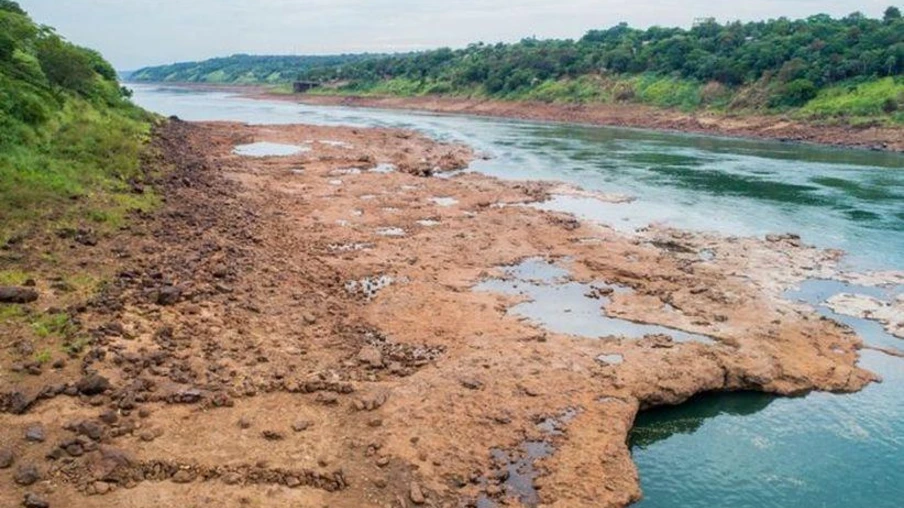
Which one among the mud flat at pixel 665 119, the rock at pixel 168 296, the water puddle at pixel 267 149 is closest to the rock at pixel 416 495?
the rock at pixel 168 296

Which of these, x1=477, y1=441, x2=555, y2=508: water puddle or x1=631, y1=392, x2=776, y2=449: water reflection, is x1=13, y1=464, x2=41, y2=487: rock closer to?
x1=477, y1=441, x2=555, y2=508: water puddle

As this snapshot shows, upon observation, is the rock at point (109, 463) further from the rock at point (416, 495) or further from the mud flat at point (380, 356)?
the rock at point (416, 495)

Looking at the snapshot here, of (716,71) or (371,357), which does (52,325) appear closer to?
(371,357)

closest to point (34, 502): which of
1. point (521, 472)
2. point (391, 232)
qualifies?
point (521, 472)

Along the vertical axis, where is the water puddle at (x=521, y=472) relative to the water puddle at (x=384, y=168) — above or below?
below

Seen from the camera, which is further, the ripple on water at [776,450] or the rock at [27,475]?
Answer: the ripple on water at [776,450]

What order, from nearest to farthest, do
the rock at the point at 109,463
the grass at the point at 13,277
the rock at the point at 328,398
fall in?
1. the rock at the point at 109,463
2. the rock at the point at 328,398
3. the grass at the point at 13,277

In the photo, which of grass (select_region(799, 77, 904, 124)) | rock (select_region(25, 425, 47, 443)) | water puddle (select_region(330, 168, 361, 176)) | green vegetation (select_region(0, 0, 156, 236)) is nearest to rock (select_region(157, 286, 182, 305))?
green vegetation (select_region(0, 0, 156, 236))
